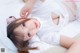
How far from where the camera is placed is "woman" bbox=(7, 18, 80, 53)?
→ 940 mm

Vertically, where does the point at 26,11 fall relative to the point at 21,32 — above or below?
above

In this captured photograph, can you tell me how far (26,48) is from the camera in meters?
0.94

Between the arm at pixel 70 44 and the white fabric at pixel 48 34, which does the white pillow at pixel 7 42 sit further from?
the arm at pixel 70 44

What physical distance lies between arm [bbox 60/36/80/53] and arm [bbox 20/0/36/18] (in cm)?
24

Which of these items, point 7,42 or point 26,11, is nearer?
point 7,42

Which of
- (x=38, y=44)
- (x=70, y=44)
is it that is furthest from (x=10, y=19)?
(x=70, y=44)

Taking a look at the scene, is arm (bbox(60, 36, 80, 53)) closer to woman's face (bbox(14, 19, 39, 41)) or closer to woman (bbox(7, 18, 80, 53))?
woman (bbox(7, 18, 80, 53))

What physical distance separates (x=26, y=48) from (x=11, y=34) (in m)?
0.11

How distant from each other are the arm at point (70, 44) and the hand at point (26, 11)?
0.24m

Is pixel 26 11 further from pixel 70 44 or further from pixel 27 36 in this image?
pixel 70 44

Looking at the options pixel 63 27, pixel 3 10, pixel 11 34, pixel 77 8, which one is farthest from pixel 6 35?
pixel 77 8

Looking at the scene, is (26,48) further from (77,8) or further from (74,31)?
(77,8)

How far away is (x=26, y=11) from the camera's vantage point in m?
1.03

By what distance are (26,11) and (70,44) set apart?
31cm
